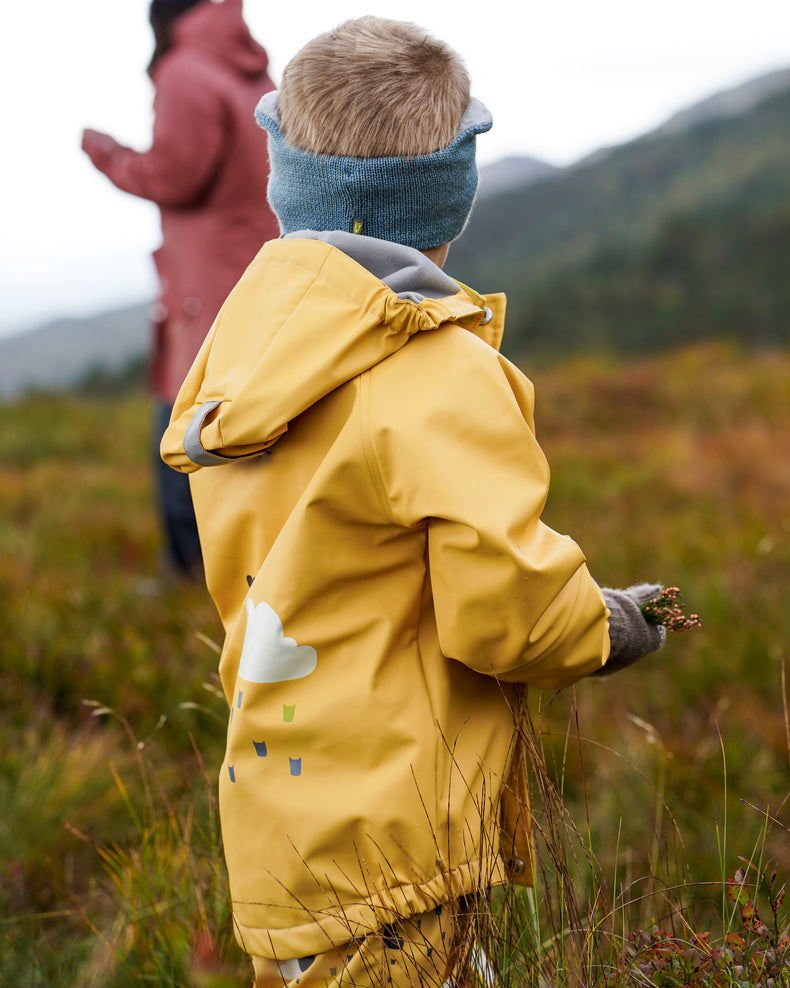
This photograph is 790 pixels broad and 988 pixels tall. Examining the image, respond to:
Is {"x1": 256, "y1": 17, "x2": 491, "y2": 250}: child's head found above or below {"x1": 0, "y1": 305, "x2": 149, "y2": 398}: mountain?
above

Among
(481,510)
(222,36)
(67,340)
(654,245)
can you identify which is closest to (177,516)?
(222,36)

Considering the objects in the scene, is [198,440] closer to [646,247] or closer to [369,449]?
[369,449]

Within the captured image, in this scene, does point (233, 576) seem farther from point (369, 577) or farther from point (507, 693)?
point (507, 693)

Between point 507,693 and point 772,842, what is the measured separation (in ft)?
5.39

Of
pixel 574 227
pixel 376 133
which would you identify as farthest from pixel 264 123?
pixel 574 227

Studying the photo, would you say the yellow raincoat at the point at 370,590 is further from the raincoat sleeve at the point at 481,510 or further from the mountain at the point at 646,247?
the mountain at the point at 646,247

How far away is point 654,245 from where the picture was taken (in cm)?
1586

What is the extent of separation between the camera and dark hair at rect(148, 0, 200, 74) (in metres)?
3.53

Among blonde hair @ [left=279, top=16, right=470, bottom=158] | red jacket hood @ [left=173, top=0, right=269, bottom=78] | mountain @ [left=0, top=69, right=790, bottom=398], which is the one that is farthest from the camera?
mountain @ [left=0, top=69, right=790, bottom=398]

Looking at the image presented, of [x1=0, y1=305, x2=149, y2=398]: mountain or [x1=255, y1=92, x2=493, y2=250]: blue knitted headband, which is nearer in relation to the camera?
[x1=255, y1=92, x2=493, y2=250]: blue knitted headband

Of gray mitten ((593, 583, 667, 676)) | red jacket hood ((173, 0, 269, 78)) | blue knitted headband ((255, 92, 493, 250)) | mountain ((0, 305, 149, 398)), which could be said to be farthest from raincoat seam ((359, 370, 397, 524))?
mountain ((0, 305, 149, 398))

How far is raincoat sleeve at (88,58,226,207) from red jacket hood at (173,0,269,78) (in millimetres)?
158

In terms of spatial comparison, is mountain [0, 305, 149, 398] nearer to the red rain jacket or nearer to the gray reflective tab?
the red rain jacket

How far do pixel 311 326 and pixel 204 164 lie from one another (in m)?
2.31
